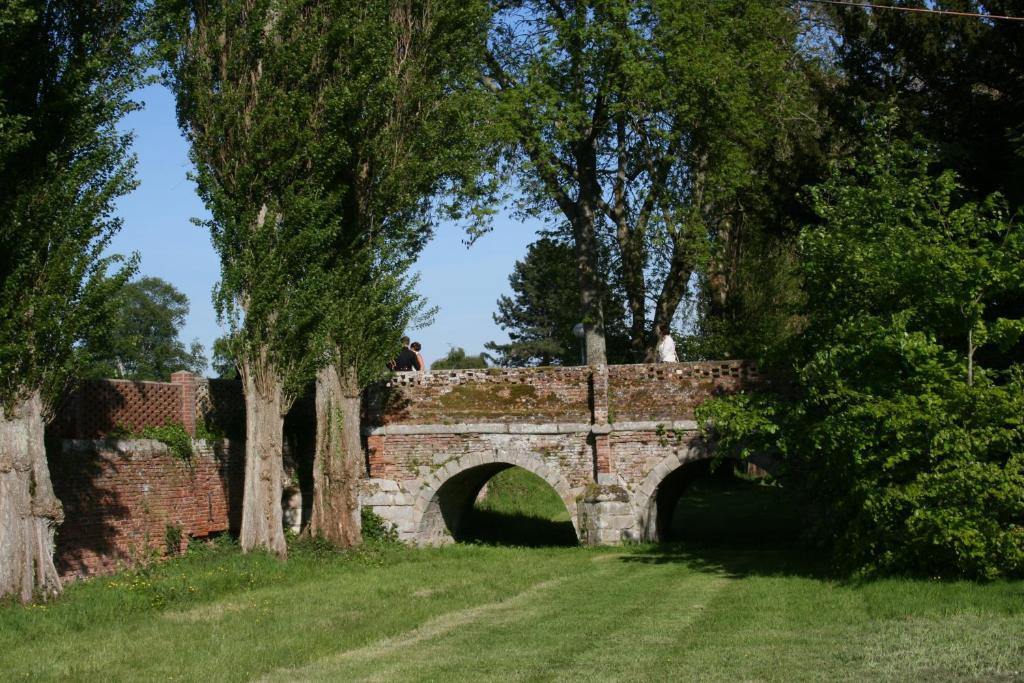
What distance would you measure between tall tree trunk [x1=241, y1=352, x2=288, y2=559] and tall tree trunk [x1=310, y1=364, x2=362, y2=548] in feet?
5.26

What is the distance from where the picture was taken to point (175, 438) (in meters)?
19.0

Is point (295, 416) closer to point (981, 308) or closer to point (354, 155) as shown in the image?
point (354, 155)

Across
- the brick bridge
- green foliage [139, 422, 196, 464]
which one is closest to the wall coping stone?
the brick bridge

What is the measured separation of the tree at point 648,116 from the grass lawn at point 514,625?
28.9ft

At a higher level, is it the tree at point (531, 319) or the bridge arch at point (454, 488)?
the tree at point (531, 319)

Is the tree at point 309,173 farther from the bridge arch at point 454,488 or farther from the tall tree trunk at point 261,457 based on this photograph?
the bridge arch at point 454,488

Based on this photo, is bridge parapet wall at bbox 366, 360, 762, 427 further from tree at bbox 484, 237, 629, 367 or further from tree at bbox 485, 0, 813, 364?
tree at bbox 484, 237, 629, 367

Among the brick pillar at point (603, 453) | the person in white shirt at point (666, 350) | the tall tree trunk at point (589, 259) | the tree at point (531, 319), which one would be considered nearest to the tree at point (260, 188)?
the brick pillar at point (603, 453)

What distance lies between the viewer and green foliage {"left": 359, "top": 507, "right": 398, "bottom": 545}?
21672 mm

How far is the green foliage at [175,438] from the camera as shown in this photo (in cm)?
1862

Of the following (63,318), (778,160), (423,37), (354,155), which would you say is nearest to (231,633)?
(63,318)

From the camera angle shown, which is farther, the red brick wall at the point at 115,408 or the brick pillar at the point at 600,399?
the brick pillar at the point at 600,399

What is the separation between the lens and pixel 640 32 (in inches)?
908

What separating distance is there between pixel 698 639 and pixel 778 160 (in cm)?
1230
